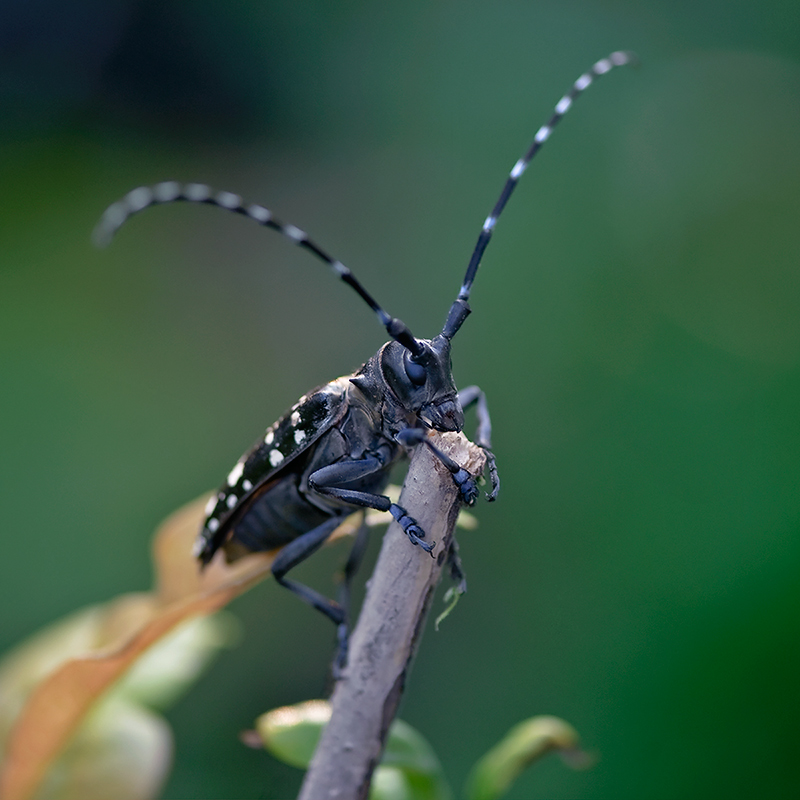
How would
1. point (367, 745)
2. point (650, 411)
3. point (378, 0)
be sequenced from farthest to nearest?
point (378, 0) < point (650, 411) < point (367, 745)

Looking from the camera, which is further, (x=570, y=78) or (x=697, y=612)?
(x=570, y=78)

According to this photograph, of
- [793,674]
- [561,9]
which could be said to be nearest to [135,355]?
[561,9]

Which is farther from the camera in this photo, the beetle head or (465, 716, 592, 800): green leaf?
the beetle head

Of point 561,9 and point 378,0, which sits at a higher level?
point 378,0

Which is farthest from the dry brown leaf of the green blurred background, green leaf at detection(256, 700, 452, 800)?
the green blurred background

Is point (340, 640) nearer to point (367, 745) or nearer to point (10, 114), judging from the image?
point (367, 745)

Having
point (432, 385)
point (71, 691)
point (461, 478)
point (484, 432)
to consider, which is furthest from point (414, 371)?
point (71, 691)

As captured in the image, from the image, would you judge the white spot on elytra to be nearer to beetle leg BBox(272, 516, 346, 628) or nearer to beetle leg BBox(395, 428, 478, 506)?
beetle leg BBox(272, 516, 346, 628)

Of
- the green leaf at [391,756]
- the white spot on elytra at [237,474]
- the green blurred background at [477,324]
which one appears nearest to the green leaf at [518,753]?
the green leaf at [391,756]
